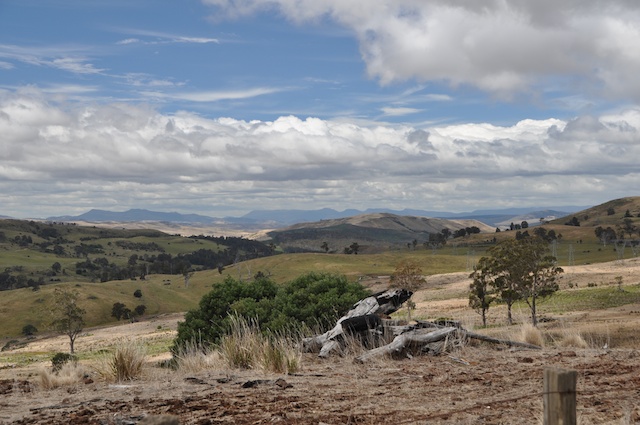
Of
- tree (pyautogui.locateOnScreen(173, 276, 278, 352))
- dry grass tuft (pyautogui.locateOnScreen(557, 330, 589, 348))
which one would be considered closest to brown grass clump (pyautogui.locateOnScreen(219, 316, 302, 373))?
dry grass tuft (pyautogui.locateOnScreen(557, 330, 589, 348))

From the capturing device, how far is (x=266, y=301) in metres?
27.1

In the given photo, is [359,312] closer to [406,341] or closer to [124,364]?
[406,341]

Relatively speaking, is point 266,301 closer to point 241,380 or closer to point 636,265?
point 241,380

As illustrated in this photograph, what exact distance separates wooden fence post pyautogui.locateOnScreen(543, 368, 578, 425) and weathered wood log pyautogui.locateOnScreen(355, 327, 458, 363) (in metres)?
8.82

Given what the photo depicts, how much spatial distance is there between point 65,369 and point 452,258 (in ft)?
540

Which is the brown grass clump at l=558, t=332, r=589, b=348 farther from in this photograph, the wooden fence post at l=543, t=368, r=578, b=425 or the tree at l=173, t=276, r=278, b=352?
the tree at l=173, t=276, r=278, b=352

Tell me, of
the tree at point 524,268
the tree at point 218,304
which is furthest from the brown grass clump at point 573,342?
the tree at point 524,268

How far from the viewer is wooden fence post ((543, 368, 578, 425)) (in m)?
5.18

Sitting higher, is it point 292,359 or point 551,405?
point 551,405

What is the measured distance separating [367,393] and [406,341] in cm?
448

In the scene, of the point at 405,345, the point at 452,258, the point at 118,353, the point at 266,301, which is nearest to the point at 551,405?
the point at 405,345

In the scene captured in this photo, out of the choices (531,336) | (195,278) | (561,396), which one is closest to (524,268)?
(531,336)

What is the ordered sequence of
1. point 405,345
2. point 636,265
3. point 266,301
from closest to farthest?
point 405,345 < point 266,301 < point 636,265

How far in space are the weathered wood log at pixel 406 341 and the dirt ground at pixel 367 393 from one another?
0.31 meters
